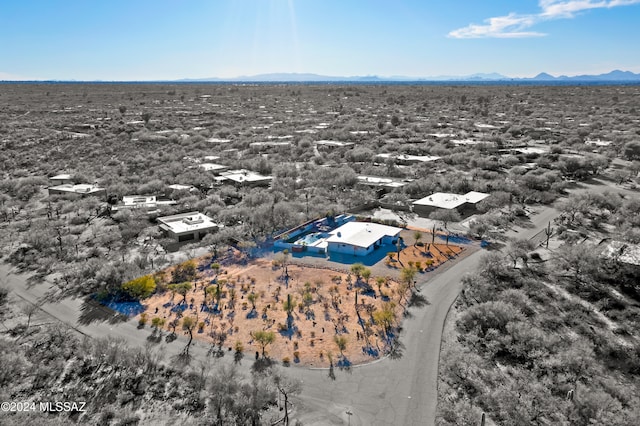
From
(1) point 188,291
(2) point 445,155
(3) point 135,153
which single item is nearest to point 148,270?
(1) point 188,291

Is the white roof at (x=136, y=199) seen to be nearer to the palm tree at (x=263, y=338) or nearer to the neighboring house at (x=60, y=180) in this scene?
the neighboring house at (x=60, y=180)

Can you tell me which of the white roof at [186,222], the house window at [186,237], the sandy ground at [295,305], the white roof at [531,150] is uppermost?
the white roof at [531,150]

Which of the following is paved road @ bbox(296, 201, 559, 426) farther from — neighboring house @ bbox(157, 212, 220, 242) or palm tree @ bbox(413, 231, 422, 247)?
neighboring house @ bbox(157, 212, 220, 242)

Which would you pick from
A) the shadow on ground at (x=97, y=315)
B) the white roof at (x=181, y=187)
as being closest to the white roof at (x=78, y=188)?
the white roof at (x=181, y=187)

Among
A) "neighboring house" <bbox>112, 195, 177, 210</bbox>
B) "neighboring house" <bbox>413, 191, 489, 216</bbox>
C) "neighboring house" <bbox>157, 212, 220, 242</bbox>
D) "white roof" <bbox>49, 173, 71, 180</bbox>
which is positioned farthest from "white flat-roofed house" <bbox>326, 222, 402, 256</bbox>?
"white roof" <bbox>49, 173, 71, 180</bbox>

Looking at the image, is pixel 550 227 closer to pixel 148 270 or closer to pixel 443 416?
pixel 443 416

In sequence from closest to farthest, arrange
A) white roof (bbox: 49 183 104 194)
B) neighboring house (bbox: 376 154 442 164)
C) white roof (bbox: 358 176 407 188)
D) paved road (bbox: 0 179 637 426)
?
paved road (bbox: 0 179 637 426) < white roof (bbox: 49 183 104 194) < white roof (bbox: 358 176 407 188) < neighboring house (bbox: 376 154 442 164)
